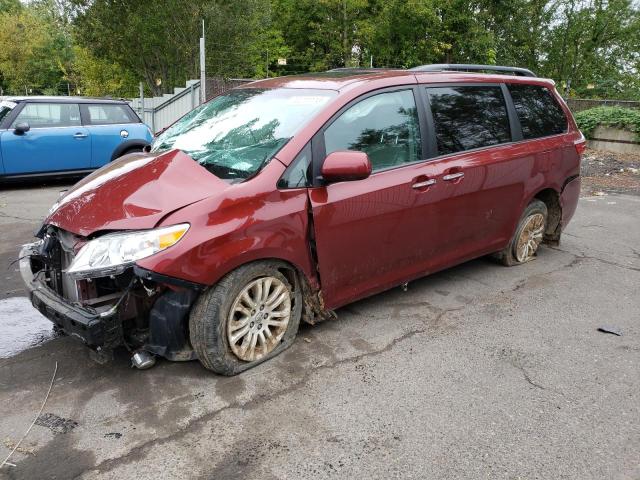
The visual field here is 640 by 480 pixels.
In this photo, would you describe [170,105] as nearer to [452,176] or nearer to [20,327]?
[20,327]

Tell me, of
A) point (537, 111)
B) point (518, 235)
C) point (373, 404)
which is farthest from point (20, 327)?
point (537, 111)

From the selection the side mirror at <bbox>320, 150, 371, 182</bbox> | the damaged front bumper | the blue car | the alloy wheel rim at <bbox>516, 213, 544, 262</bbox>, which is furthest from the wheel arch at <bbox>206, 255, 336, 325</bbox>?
the blue car

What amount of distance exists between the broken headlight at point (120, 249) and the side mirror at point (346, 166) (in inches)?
37.9

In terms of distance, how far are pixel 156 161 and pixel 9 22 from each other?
44.7 m

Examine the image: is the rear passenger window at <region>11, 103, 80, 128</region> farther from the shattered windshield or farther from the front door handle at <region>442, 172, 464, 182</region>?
the front door handle at <region>442, 172, 464, 182</region>

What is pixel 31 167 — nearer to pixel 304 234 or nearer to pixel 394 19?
pixel 304 234

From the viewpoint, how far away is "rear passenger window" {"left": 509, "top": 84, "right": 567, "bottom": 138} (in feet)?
17.0

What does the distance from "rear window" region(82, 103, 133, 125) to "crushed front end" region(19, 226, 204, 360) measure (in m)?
6.98

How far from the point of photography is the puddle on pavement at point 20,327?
377cm

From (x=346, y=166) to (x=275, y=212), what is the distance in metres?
0.53

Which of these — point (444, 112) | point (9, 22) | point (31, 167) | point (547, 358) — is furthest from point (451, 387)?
point (9, 22)

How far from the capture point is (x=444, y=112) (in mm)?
4398

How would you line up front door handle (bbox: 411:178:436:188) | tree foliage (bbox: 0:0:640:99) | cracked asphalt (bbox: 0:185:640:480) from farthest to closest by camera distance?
tree foliage (bbox: 0:0:640:99) → front door handle (bbox: 411:178:436:188) → cracked asphalt (bbox: 0:185:640:480)

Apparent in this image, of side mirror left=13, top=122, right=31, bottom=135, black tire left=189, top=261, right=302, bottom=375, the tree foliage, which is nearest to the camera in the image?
black tire left=189, top=261, right=302, bottom=375
